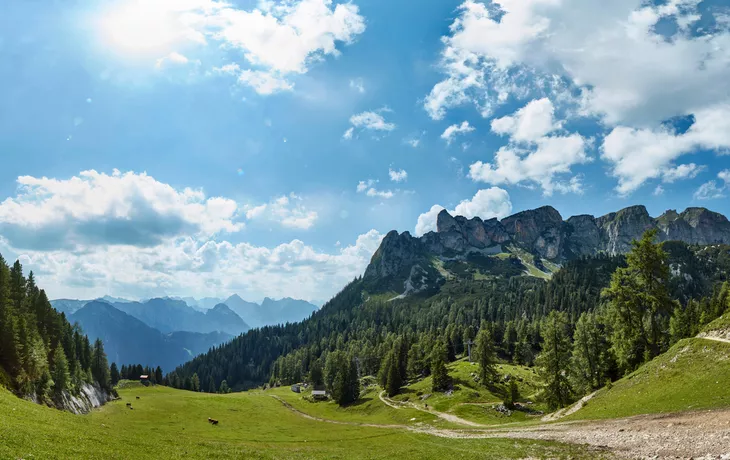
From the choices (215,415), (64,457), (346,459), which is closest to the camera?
(64,457)

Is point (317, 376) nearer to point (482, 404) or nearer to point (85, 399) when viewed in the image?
point (85, 399)

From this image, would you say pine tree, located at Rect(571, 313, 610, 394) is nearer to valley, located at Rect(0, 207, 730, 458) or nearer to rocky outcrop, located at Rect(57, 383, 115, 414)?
valley, located at Rect(0, 207, 730, 458)

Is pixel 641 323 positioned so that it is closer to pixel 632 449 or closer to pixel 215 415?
pixel 632 449

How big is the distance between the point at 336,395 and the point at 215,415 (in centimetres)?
4167

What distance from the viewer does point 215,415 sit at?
89688 millimetres

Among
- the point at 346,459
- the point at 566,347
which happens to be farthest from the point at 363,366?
the point at 346,459

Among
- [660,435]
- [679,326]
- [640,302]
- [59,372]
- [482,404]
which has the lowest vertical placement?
[482,404]

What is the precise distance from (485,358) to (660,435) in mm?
78501

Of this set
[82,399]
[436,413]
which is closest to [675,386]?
[436,413]

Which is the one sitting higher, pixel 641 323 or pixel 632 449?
pixel 641 323

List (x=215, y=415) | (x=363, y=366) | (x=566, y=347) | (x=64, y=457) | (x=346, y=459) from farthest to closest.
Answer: (x=363, y=366)
(x=215, y=415)
(x=566, y=347)
(x=346, y=459)
(x=64, y=457)

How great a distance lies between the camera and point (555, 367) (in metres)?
64.3

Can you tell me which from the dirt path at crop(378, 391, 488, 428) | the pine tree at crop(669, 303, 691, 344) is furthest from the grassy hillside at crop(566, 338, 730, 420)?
the pine tree at crop(669, 303, 691, 344)

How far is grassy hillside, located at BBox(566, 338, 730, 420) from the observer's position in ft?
104
